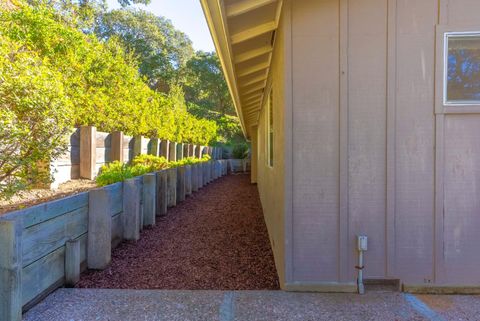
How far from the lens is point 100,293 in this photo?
9.77ft

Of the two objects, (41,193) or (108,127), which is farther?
(108,127)

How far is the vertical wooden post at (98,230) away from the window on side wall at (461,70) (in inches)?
141

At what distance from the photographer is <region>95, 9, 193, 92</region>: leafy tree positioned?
1169 inches

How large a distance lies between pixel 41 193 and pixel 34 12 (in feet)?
13.7

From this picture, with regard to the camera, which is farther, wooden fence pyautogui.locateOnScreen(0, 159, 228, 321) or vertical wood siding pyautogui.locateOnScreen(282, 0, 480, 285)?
vertical wood siding pyautogui.locateOnScreen(282, 0, 480, 285)

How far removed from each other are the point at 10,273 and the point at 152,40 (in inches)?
1359

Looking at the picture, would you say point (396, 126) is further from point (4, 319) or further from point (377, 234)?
point (4, 319)

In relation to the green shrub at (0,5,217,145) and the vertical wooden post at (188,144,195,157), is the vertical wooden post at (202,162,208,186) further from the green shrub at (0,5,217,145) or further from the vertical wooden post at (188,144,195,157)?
the green shrub at (0,5,217,145)

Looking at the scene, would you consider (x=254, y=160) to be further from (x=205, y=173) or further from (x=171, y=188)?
(x=171, y=188)

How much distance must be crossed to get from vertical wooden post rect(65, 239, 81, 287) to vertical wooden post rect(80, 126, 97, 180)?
3.36 m

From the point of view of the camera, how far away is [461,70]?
2.97 m

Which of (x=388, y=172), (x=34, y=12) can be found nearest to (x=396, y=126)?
(x=388, y=172)

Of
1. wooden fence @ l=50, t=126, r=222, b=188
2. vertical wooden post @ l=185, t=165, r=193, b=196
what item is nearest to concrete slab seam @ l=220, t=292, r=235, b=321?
wooden fence @ l=50, t=126, r=222, b=188

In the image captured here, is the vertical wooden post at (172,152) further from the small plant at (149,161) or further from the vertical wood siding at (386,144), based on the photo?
the vertical wood siding at (386,144)
